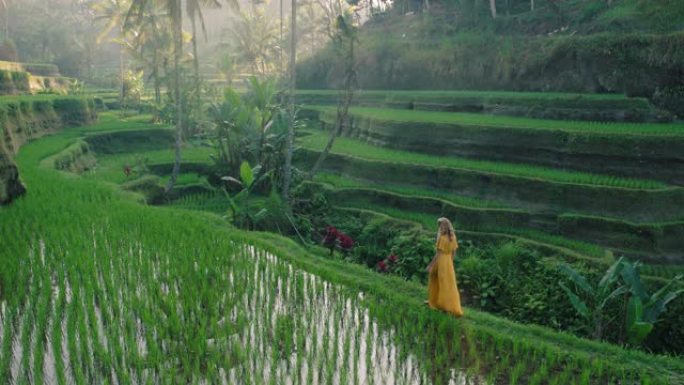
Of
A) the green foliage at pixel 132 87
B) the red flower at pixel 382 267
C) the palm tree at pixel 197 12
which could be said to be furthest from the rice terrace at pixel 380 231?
the green foliage at pixel 132 87

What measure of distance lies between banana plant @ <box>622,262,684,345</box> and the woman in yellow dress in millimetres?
1684

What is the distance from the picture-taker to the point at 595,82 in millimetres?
14266

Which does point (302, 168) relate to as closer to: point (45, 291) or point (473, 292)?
point (473, 292)

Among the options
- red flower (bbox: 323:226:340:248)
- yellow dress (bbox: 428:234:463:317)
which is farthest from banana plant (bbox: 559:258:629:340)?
red flower (bbox: 323:226:340:248)

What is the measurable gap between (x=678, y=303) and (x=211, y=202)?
8.39 metres

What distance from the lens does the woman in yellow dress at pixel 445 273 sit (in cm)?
534

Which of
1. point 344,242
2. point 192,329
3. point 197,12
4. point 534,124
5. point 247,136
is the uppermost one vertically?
point 197,12

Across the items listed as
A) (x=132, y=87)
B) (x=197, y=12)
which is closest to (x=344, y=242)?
(x=197, y=12)

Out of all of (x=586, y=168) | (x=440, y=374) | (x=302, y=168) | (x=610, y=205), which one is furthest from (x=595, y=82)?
(x=440, y=374)

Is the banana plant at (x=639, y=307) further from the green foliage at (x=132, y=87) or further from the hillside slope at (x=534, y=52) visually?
the green foliage at (x=132, y=87)

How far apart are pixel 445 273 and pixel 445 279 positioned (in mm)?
72

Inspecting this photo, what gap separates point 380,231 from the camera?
9.41 metres

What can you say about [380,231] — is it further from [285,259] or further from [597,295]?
[597,295]

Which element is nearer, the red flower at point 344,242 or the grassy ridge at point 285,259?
the grassy ridge at point 285,259
